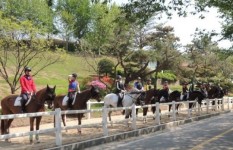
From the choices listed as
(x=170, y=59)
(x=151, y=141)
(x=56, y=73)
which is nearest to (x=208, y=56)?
(x=170, y=59)

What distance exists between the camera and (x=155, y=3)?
63.7 feet

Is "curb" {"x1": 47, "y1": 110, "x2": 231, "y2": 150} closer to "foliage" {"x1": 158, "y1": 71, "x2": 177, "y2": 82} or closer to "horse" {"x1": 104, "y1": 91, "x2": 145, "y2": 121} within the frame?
"horse" {"x1": 104, "y1": 91, "x2": 145, "y2": 121}

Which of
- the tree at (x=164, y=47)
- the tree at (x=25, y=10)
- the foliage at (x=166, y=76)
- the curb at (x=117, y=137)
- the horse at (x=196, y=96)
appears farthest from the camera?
the tree at (x=25, y=10)

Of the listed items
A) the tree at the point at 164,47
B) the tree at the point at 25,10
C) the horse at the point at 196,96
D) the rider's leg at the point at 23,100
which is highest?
the tree at the point at 25,10

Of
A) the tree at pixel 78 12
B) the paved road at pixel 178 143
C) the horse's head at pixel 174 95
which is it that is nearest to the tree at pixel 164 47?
the horse's head at pixel 174 95

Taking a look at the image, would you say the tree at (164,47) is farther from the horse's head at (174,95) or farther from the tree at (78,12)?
the tree at (78,12)

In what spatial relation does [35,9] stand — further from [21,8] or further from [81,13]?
[81,13]

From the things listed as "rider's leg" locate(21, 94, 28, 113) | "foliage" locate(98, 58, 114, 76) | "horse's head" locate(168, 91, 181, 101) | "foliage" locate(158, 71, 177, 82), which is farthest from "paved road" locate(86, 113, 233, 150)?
"foliage" locate(158, 71, 177, 82)

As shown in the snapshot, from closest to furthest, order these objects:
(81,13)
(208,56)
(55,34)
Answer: (208,56) → (55,34) → (81,13)

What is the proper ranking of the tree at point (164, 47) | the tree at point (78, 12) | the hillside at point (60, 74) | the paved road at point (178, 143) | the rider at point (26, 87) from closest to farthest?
1. the paved road at point (178, 143)
2. the rider at point (26, 87)
3. the tree at point (164, 47)
4. the hillside at point (60, 74)
5. the tree at point (78, 12)

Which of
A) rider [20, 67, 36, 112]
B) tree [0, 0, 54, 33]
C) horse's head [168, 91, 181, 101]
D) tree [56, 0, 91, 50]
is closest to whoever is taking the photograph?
rider [20, 67, 36, 112]

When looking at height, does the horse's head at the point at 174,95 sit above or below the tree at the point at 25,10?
below

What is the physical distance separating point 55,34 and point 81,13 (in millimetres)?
10015

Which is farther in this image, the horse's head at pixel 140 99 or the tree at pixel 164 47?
the tree at pixel 164 47
